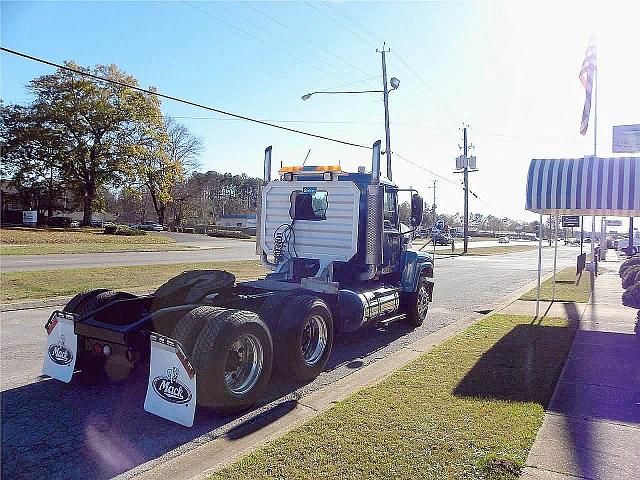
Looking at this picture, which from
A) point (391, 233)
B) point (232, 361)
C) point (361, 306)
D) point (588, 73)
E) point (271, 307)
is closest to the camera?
point (232, 361)

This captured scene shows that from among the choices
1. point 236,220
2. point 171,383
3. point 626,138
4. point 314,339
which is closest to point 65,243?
point 626,138

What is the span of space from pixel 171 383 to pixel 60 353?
1848mm

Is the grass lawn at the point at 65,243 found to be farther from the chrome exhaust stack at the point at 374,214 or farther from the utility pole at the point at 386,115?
the chrome exhaust stack at the point at 374,214

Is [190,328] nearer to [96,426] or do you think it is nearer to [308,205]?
[96,426]

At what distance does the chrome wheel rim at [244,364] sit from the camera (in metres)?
5.23

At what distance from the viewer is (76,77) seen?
47500 mm

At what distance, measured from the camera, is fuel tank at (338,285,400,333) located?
750cm

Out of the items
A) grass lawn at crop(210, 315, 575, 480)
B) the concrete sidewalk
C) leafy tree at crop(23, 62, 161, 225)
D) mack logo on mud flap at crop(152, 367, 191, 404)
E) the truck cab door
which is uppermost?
leafy tree at crop(23, 62, 161, 225)

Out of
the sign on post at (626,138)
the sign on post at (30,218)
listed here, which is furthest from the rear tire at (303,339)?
the sign on post at (30,218)

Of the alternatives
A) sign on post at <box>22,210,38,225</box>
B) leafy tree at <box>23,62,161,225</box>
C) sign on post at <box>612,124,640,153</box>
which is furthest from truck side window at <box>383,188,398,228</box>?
sign on post at <box>22,210,38,225</box>

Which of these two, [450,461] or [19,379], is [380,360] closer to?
[450,461]

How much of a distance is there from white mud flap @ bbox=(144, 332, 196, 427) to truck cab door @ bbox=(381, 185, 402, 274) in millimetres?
4857

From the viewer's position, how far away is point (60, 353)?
228 inches

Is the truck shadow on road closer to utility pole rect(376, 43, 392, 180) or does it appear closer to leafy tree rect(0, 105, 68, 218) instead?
utility pole rect(376, 43, 392, 180)
